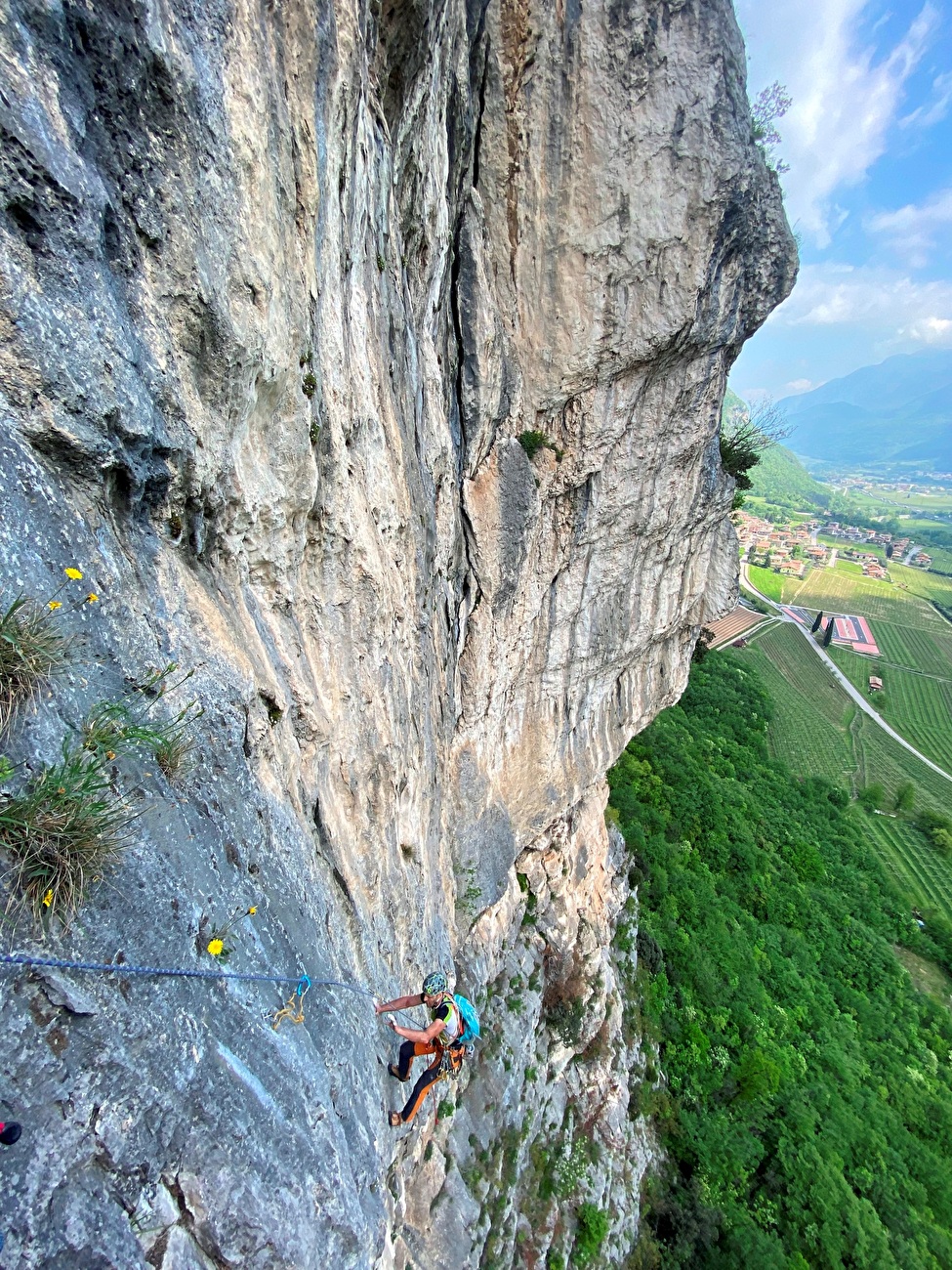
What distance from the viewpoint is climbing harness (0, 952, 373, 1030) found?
255cm

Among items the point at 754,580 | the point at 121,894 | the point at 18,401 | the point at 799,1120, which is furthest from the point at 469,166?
the point at 754,580

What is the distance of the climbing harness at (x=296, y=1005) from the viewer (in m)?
3.96

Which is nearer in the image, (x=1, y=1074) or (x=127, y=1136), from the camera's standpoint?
(x=1, y=1074)

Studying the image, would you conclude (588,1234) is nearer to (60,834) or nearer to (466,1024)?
(466,1024)

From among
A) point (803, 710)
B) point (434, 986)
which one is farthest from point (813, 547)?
point (434, 986)

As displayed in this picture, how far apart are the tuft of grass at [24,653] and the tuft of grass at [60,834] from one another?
33 cm

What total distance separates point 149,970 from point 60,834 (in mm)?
927

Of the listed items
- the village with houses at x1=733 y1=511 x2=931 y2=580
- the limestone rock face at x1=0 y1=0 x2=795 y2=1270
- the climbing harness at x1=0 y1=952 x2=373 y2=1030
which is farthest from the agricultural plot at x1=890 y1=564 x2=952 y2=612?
the climbing harness at x1=0 y1=952 x2=373 y2=1030

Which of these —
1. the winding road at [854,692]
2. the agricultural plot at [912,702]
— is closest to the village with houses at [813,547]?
the winding road at [854,692]

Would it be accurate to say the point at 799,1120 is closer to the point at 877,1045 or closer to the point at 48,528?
the point at 877,1045

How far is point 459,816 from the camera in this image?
432 inches

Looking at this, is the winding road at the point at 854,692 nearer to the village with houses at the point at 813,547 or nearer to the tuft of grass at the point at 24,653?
the village with houses at the point at 813,547

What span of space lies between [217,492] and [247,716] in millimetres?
1680

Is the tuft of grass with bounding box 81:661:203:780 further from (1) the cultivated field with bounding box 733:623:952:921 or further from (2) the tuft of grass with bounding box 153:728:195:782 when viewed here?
(1) the cultivated field with bounding box 733:623:952:921
